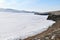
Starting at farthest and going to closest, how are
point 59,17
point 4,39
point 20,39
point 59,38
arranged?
1. point 59,17
2. point 4,39
3. point 20,39
4. point 59,38

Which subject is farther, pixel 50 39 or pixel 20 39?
pixel 20 39

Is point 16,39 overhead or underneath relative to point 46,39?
underneath

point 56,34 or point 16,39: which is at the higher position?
point 56,34

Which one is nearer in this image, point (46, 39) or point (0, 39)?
point (46, 39)

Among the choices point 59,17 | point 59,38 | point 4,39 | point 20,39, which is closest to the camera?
point 59,38

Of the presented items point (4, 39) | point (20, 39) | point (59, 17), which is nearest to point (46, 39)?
point (20, 39)

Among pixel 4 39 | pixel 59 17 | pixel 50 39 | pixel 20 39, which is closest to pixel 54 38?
pixel 50 39

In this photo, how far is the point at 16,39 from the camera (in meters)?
9.59

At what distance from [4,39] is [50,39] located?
4.80m

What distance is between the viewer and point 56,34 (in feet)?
21.6

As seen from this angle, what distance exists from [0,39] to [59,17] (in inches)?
633

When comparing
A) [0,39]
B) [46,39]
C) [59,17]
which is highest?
[46,39]

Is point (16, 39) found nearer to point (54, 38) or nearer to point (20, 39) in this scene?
point (20, 39)

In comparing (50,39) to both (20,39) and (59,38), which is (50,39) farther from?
(20,39)
